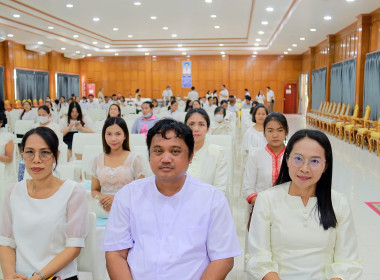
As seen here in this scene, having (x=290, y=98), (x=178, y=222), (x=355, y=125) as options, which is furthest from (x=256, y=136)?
(x=290, y=98)

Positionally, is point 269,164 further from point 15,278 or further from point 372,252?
point 15,278

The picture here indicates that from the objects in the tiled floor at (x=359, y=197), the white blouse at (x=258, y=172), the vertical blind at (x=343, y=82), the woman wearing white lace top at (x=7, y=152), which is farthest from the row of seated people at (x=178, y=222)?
the vertical blind at (x=343, y=82)

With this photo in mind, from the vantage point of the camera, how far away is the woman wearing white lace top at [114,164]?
372 cm

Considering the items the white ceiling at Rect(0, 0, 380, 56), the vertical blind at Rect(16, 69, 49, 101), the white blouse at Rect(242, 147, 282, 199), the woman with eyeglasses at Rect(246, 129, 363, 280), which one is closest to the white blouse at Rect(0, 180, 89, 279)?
the woman with eyeglasses at Rect(246, 129, 363, 280)

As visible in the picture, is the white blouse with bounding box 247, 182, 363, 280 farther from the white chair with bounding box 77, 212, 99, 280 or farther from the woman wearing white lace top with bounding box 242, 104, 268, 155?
the woman wearing white lace top with bounding box 242, 104, 268, 155

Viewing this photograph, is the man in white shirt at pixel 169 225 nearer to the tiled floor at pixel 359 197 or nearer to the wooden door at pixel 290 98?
the tiled floor at pixel 359 197

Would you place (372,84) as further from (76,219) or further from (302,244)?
(76,219)

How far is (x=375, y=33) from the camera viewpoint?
41.9 feet

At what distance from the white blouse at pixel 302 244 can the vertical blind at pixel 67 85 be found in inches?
972

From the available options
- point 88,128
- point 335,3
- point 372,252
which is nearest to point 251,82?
point 335,3

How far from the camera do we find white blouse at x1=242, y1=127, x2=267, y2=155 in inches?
211

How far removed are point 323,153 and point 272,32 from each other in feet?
58.3

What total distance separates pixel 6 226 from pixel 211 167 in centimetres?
187

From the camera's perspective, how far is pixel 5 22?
1514cm
